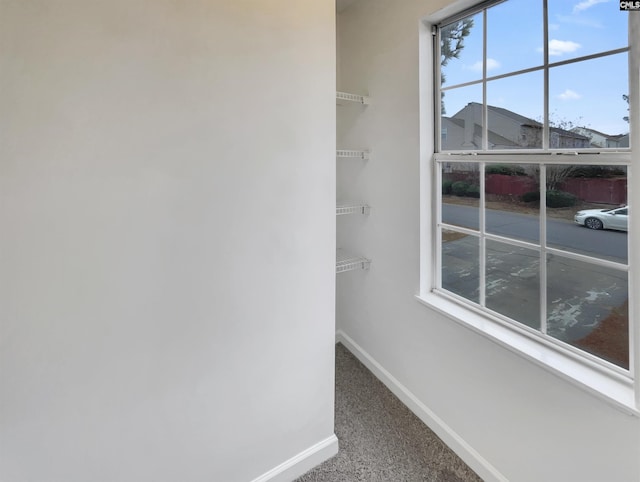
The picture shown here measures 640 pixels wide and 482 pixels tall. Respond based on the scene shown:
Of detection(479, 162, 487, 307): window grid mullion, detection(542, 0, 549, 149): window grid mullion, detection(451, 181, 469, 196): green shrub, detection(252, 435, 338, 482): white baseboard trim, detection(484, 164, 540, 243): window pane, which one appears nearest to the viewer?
detection(542, 0, 549, 149): window grid mullion

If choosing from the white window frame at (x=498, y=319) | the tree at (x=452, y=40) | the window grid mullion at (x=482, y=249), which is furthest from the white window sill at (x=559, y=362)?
the tree at (x=452, y=40)

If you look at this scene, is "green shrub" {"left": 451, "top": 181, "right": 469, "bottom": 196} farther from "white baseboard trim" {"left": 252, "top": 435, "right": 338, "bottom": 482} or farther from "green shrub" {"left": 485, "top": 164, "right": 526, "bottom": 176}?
"white baseboard trim" {"left": 252, "top": 435, "right": 338, "bottom": 482}

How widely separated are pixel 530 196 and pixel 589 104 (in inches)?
15.1

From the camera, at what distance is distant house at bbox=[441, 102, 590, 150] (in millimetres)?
1318

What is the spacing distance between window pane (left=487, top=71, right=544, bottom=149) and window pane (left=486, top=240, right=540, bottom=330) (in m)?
0.47

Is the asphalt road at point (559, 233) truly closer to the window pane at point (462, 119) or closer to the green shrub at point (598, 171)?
the green shrub at point (598, 171)

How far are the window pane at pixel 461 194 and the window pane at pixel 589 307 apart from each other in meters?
0.43

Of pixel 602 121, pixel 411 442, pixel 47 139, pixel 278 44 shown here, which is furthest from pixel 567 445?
pixel 47 139

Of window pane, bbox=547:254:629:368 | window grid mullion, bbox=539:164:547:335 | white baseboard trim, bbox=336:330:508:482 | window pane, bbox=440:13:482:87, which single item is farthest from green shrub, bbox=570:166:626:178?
white baseboard trim, bbox=336:330:508:482

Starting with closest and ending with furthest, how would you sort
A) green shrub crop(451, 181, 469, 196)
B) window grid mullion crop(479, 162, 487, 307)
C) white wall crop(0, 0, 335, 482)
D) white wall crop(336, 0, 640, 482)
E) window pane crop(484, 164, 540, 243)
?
white wall crop(0, 0, 335, 482), white wall crop(336, 0, 640, 482), window pane crop(484, 164, 540, 243), window grid mullion crop(479, 162, 487, 307), green shrub crop(451, 181, 469, 196)

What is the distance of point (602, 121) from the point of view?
1.21 metres

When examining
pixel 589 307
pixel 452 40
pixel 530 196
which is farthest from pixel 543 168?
pixel 452 40

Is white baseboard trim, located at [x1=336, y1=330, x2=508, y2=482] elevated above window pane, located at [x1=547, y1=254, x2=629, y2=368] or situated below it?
below

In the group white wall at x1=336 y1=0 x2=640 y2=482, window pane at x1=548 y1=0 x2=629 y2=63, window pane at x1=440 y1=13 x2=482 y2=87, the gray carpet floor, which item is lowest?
the gray carpet floor
